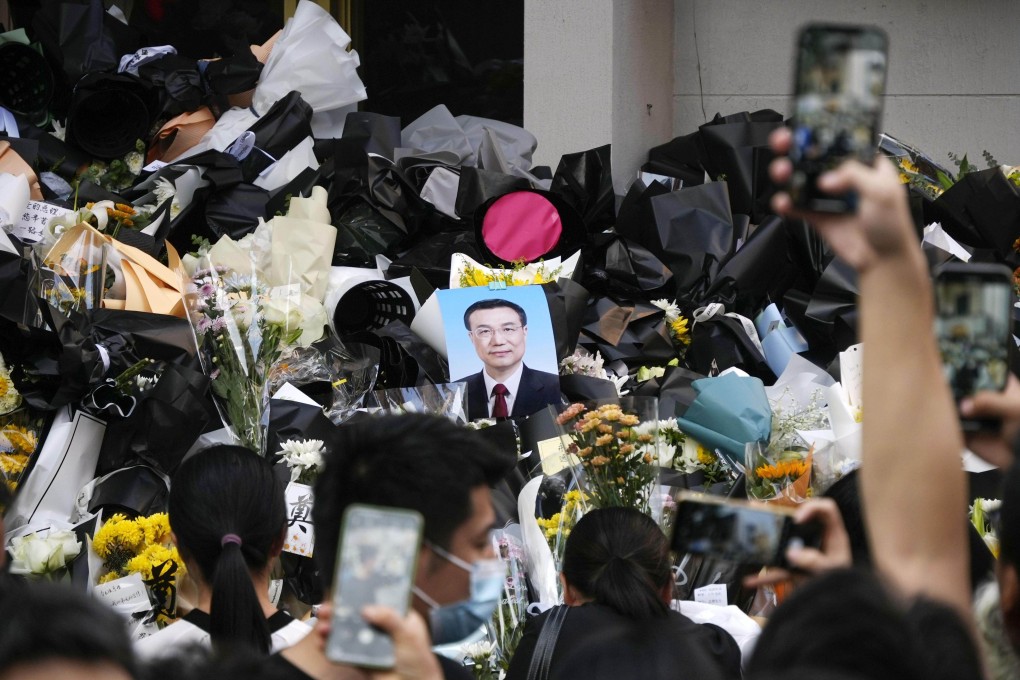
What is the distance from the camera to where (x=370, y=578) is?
1.32m

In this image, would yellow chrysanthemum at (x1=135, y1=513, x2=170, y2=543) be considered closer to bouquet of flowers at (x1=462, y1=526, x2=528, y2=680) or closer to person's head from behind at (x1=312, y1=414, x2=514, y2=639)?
bouquet of flowers at (x1=462, y1=526, x2=528, y2=680)

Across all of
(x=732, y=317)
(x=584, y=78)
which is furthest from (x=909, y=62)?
(x=732, y=317)

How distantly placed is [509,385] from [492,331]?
18cm

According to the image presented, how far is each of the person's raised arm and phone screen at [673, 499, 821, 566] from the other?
0.15 m

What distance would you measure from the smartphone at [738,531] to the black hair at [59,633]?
2.04 feet

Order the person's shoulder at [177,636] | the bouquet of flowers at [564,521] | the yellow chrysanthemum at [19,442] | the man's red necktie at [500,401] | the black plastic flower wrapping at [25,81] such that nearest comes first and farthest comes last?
the person's shoulder at [177,636] < the bouquet of flowers at [564,521] < the yellow chrysanthemum at [19,442] < the man's red necktie at [500,401] < the black plastic flower wrapping at [25,81]

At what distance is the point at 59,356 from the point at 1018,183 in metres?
3.55

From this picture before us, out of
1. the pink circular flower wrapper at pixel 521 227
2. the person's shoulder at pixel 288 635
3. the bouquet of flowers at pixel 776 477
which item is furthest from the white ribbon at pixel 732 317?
the person's shoulder at pixel 288 635

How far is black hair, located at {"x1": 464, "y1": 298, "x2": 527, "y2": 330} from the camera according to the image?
4.02 metres

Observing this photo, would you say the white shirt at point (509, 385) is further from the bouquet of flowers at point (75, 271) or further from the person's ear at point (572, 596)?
the person's ear at point (572, 596)

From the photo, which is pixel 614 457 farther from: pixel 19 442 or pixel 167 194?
pixel 167 194

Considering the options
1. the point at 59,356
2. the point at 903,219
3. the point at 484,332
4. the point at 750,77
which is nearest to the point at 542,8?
the point at 750,77

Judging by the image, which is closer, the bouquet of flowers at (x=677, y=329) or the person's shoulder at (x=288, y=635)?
the person's shoulder at (x=288, y=635)

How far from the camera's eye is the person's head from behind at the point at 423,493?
1.63 m
